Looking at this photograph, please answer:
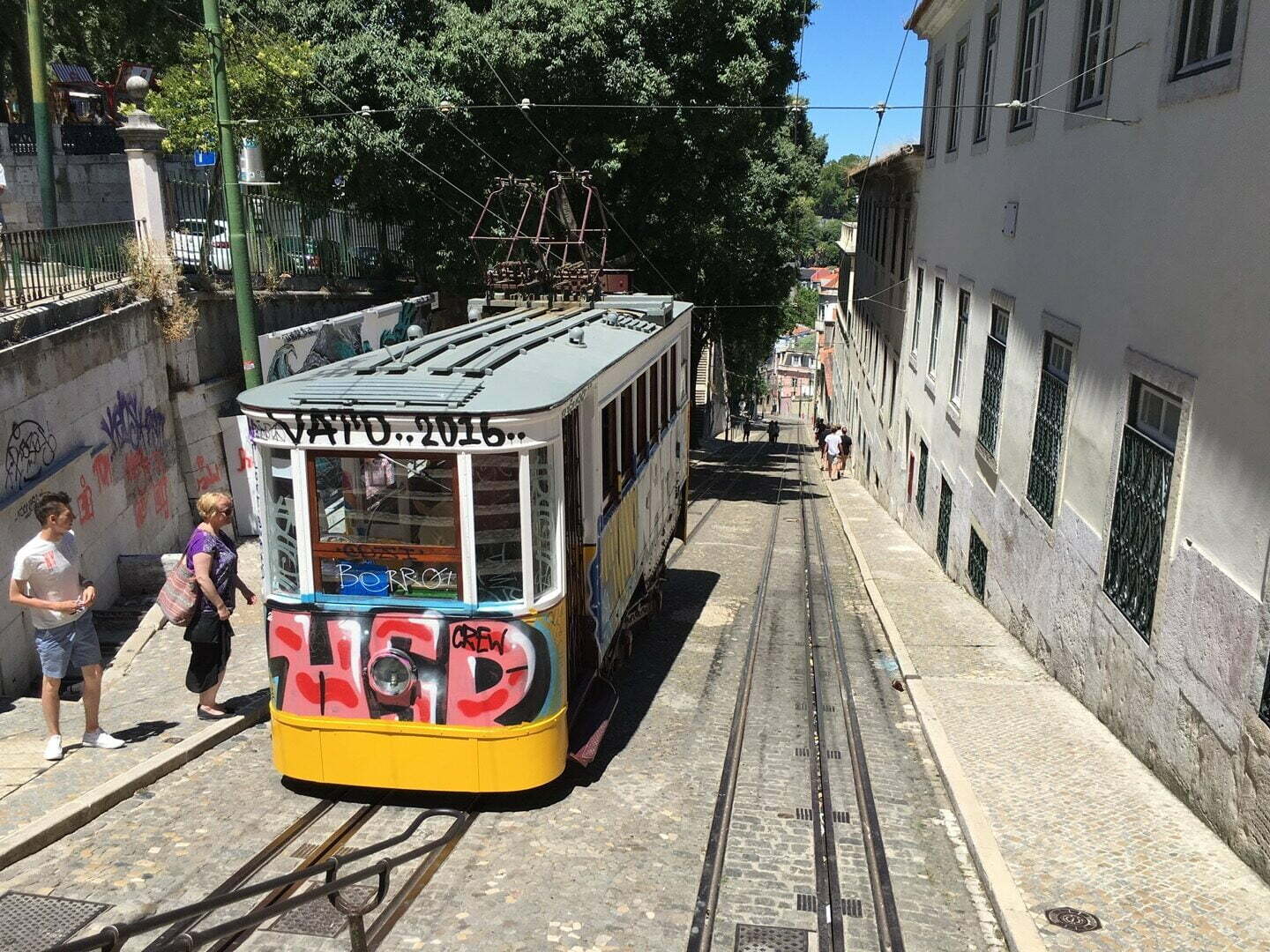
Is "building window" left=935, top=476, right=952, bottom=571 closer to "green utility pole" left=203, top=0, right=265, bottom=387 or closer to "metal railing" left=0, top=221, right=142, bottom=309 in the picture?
"green utility pole" left=203, top=0, right=265, bottom=387

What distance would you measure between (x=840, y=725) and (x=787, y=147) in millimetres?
19451

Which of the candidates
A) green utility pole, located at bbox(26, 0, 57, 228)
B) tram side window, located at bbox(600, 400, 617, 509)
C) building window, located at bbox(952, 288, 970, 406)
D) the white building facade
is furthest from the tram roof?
green utility pole, located at bbox(26, 0, 57, 228)

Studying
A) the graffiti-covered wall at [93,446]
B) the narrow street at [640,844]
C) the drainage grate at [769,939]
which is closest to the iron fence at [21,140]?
the graffiti-covered wall at [93,446]

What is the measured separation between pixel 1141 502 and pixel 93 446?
926 centimetres

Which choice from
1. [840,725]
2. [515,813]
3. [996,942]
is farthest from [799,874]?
[840,725]

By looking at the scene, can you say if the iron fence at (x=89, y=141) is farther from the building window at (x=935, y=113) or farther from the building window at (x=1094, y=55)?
the building window at (x=1094, y=55)

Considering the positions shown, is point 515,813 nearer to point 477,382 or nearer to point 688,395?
point 477,382

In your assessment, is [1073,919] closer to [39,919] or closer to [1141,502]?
[1141,502]

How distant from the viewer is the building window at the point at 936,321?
17594mm

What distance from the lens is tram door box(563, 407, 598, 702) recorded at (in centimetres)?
660

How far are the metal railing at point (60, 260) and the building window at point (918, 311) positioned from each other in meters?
13.3

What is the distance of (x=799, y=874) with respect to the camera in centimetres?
580

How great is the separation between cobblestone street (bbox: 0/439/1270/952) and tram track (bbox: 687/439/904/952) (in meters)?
0.03

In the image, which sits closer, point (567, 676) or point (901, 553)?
point (567, 676)
